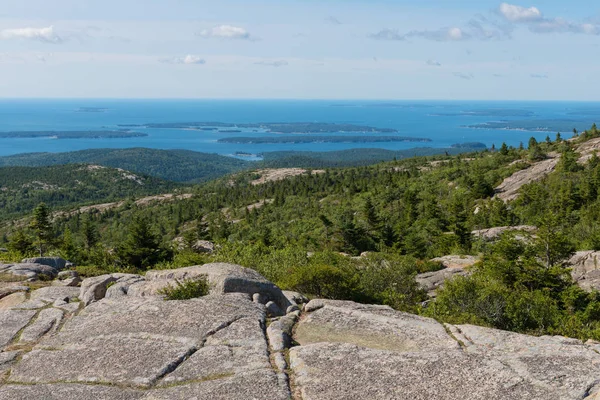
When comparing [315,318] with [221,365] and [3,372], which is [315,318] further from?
[3,372]

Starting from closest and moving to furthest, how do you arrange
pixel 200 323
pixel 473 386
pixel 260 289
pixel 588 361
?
pixel 473 386, pixel 588 361, pixel 200 323, pixel 260 289

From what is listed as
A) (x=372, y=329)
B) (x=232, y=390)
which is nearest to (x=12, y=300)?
(x=232, y=390)

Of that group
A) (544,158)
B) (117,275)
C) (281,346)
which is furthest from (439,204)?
(281,346)

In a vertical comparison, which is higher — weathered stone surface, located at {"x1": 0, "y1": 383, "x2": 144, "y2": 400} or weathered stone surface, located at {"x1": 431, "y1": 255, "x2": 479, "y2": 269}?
weathered stone surface, located at {"x1": 0, "y1": 383, "x2": 144, "y2": 400}

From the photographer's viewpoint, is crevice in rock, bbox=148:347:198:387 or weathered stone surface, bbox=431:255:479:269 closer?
crevice in rock, bbox=148:347:198:387

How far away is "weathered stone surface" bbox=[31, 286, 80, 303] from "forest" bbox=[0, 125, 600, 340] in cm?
617

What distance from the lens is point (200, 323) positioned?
37.9ft

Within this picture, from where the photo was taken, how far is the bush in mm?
14185

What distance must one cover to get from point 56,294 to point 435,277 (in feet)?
92.9

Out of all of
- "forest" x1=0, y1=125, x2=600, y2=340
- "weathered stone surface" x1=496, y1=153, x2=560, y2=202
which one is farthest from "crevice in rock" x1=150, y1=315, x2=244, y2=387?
"weathered stone surface" x1=496, y1=153, x2=560, y2=202

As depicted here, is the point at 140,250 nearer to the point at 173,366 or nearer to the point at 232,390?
the point at 173,366

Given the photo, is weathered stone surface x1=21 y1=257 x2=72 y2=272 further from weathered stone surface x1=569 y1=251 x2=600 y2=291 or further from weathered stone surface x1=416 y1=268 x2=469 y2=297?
weathered stone surface x1=569 y1=251 x2=600 y2=291

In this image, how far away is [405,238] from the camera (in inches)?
2217

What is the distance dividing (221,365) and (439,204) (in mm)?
68857
